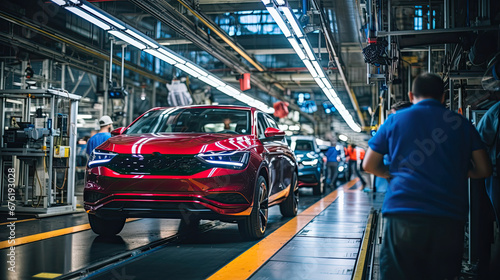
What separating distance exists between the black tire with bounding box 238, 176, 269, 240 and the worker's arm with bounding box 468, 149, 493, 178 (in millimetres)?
3364

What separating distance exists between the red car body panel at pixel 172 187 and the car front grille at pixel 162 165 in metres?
0.04

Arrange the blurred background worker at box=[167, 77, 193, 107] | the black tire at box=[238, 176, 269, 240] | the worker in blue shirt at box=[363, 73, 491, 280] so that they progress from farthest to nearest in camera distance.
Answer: the blurred background worker at box=[167, 77, 193, 107]
the black tire at box=[238, 176, 269, 240]
the worker in blue shirt at box=[363, 73, 491, 280]

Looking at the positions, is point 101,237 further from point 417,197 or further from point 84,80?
point 84,80

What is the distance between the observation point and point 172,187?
5512mm

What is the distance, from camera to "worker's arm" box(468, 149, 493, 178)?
2822mm

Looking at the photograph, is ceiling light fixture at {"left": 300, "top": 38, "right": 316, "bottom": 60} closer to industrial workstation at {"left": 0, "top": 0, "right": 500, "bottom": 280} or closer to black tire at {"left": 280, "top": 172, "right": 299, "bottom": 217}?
industrial workstation at {"left": 0, "top": 0, "right": 500, "bottom": 280}

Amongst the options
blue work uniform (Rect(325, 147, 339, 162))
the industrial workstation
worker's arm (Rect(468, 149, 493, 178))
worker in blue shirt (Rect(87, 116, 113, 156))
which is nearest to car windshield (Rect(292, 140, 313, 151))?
the industrial workstation

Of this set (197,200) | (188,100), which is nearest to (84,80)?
(188,100)

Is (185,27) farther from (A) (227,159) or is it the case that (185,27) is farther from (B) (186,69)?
(A) (227,159)

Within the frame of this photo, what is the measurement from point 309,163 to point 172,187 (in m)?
8.96

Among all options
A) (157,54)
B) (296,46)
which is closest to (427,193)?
(296,46)

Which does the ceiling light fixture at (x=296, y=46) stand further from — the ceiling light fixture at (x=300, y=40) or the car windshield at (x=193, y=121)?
the car windshield at (x=193, y=121)

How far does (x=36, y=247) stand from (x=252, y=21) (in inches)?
484

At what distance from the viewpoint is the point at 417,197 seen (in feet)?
8.99
